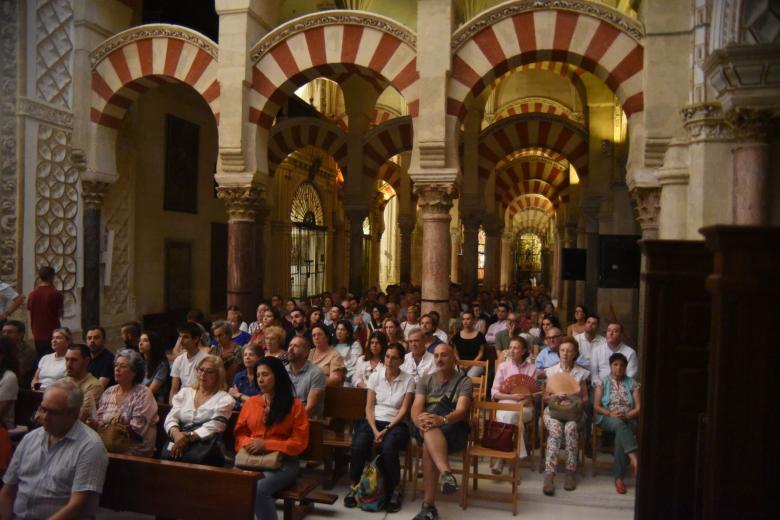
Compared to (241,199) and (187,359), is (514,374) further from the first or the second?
(241,199)

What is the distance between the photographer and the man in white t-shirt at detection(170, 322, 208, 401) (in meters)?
5.09

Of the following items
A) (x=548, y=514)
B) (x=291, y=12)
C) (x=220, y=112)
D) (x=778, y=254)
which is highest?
(x=291, y=12)

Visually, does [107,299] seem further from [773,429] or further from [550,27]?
[773,429]

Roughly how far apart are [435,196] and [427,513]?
448 cm

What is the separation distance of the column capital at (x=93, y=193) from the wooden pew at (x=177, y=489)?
6823mm

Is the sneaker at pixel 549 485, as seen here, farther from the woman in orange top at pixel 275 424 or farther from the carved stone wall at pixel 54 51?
the carved stone wall at pixel 54 51

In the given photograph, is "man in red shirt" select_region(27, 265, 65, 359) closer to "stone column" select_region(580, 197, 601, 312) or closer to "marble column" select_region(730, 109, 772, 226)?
"marble column" select_region(730, 109, 772, 226)

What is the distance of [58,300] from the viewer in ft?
23.5

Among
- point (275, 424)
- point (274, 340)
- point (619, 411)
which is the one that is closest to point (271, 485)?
point (275, 424)

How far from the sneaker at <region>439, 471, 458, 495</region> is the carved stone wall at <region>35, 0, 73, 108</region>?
737 cm

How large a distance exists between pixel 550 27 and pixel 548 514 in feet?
17.9

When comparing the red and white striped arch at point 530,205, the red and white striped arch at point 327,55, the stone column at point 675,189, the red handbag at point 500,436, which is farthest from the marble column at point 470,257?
the red and white striped arch at point 530,205

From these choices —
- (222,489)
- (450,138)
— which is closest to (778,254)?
(222,489)

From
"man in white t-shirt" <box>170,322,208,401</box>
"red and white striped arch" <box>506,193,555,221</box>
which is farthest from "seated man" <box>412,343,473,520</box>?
"red and white striped arch" <box>506,193,555,221</box>
